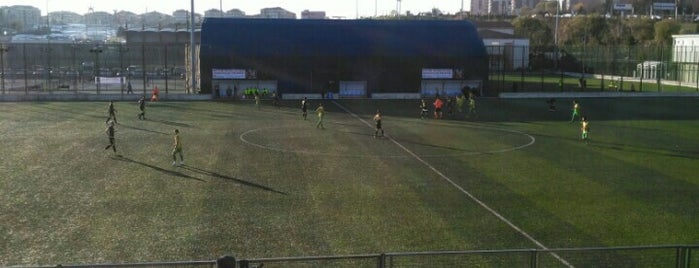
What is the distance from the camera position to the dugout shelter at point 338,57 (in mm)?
61500

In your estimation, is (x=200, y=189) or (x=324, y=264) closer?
(x=324, y=264)

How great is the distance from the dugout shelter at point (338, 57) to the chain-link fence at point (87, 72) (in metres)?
5.93

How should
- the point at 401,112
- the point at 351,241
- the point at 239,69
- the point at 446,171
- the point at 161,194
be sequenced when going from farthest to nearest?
the point at 239,69
the point at 401,112
the point at 446,171
the point at 161,194
the point at 351,241

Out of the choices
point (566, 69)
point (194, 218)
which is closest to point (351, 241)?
point (194, 218)

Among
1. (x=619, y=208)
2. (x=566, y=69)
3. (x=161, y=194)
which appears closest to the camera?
(x=619, y=208)

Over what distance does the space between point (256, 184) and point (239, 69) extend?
39.3 m

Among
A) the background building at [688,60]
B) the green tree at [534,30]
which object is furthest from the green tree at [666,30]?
the background building at [688,60]

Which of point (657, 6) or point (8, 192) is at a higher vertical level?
point (657, 6)

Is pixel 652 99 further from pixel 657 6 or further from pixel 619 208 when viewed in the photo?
pixel 657 6

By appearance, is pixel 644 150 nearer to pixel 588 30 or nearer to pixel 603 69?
pixel 603 69

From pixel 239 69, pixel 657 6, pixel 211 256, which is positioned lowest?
pixel 211 256

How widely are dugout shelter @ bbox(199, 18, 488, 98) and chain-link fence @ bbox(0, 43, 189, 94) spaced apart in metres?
5.93

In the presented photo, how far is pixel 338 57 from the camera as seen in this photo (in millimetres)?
62688

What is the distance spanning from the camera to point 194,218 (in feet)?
61.9
